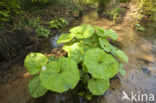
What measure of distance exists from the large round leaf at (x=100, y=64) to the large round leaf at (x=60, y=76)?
8.4 inches

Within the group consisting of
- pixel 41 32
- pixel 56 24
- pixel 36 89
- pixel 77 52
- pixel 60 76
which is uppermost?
pixel 56 24

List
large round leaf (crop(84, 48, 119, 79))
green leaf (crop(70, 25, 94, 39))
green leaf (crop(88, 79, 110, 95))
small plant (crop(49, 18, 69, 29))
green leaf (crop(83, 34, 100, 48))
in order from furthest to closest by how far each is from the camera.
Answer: small plant (crop(49, 18, 69, 29)) → green leaf (crop(83, 34, 100, 48)) → green leaf (crop(70, 25, 94, 39)) → green leaf (crop(88, 79, 110, 95)) → large round leaf (crop(84, 48, 119, 79))

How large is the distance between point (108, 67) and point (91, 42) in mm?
815

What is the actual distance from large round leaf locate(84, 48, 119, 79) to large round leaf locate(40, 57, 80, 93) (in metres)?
0.21

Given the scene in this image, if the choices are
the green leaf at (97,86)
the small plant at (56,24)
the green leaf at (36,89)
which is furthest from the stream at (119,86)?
the small plant at (56,24)

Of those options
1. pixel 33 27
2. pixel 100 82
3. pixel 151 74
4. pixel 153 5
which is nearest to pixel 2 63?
pixel 33 27

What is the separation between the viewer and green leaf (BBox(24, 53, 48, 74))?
4.00 feet

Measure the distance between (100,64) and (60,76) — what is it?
1.89ft

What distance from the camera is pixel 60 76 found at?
3.56 ft

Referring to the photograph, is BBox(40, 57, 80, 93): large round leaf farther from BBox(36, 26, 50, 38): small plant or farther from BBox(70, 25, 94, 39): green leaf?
BBox(36, 26, 50, 38): small plant

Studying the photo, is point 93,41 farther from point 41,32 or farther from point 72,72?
point 41,32

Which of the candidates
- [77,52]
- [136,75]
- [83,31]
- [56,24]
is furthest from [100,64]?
[56,24]

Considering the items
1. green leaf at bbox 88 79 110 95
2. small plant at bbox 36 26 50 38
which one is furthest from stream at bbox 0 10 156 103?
small plant at bbox 36 26 50 38

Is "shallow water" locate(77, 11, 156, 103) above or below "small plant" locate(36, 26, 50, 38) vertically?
below
